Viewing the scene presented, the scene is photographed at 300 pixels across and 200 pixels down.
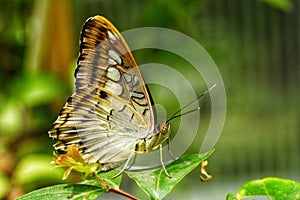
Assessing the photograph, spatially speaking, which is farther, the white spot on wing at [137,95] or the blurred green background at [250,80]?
the blurred green background at [250,80]

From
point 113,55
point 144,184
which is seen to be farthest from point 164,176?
point 113,55

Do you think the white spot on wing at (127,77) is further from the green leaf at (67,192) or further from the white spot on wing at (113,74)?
the green leaf at (67,192)

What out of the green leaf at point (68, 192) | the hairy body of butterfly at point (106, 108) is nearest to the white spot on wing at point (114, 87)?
the hairy body of butterfly at point (106, 108)

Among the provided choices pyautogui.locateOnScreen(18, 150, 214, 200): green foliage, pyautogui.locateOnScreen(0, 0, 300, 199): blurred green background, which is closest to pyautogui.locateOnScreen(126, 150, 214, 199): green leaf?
pyautogui.locateOnScreen(18, 150, 214, 200): green foliage

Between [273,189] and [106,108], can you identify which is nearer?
[273,189]

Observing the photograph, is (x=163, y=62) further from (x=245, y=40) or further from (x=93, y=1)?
(x=245, y=40)

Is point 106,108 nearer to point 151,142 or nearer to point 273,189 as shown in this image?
point 151,142
